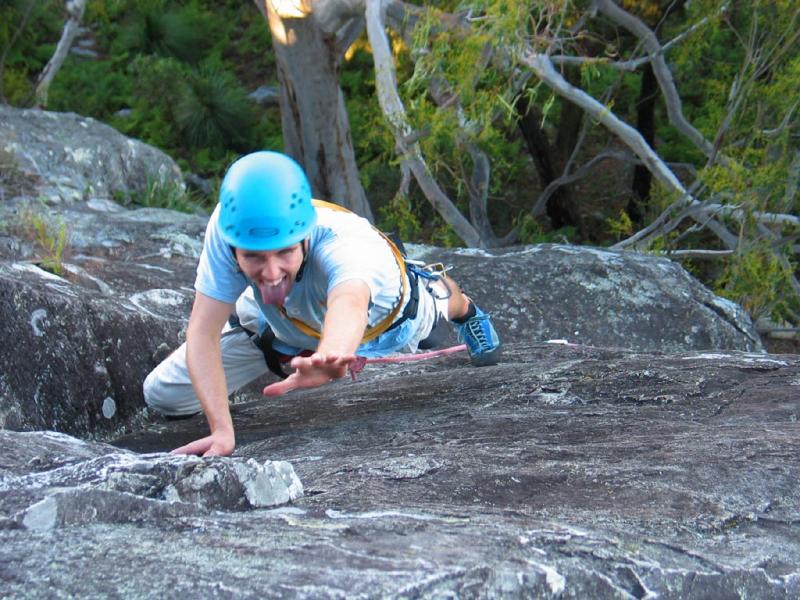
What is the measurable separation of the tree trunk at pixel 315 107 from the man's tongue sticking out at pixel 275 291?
809cm

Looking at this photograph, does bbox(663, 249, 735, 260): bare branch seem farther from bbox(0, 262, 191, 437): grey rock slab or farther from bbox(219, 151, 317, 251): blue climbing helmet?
bbox(219, 151, 317, 251): blue climbing helmet

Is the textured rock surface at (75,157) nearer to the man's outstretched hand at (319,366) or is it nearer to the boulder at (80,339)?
the boulder at (80,339)

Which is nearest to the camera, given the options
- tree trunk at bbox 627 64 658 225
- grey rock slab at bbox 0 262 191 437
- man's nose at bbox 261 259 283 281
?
man's nose at bbox 261 259 283 281

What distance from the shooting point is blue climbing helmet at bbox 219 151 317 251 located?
122 inches

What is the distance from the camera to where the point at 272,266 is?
3236 mm

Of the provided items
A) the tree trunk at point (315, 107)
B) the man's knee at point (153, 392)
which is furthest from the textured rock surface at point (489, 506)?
the tree trunk at point (315, 107)

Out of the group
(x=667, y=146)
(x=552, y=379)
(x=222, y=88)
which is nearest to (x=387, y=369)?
(x=552, y=379)

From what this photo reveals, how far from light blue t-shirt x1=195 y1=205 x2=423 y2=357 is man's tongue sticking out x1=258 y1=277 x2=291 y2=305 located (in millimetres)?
85

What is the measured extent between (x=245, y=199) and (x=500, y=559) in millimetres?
1515

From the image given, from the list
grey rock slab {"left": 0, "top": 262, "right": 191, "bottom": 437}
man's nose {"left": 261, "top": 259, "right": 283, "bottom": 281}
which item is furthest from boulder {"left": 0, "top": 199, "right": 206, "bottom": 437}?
man's nose {"left": 261, "top": 259, "right": 283, "bottom": 281}

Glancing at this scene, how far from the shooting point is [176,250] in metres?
7.12

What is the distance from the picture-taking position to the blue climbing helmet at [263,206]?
311 centimetres

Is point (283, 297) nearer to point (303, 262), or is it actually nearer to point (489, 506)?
point (303, 262)

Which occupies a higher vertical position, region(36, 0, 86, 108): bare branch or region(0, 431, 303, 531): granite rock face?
region(36, 0, 86, 108): bare branch
